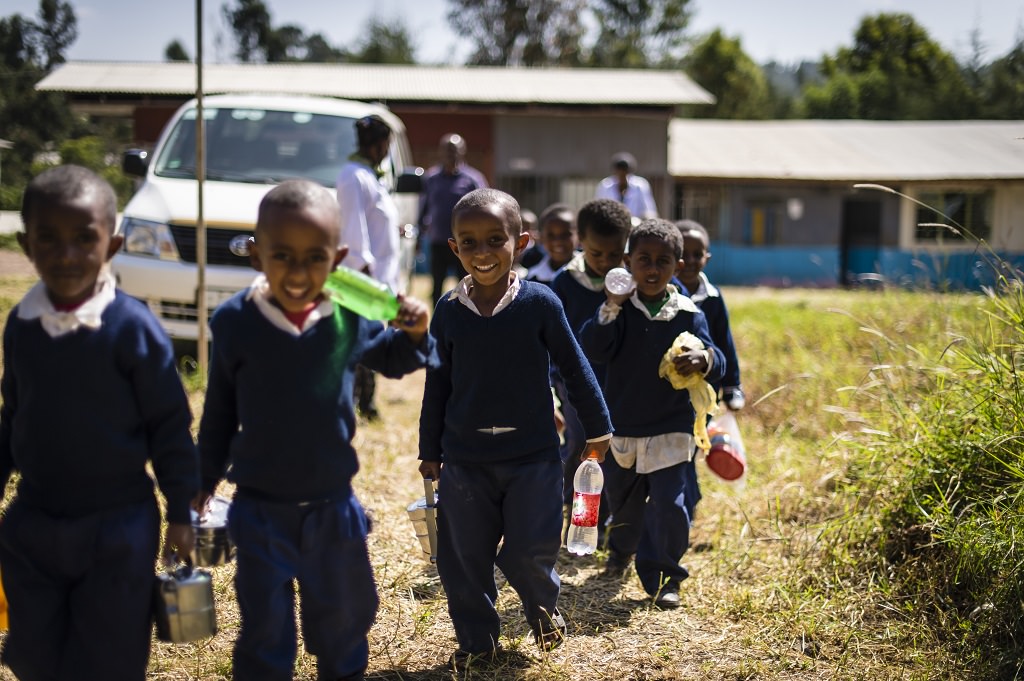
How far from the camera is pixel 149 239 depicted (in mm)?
7215

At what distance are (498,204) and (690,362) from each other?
1.13 m

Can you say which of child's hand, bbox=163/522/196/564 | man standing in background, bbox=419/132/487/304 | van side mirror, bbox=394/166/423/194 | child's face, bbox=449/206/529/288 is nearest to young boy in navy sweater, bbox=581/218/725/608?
child's face, bbox=449/206/529/288

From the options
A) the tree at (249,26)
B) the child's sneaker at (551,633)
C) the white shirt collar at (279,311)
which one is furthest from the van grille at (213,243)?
the tree at (249,26)

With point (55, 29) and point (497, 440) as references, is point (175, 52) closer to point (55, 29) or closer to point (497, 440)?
point (55, 29)

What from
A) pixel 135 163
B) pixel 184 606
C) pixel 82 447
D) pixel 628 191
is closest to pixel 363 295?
pixel 82 447

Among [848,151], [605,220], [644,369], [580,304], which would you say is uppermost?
[848,151]

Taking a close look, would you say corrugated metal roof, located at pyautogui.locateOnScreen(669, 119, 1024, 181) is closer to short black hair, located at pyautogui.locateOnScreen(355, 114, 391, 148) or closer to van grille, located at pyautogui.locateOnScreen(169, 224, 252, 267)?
van grille, located at pyautogui.locateOnScreen(169, 224, 252, 267)

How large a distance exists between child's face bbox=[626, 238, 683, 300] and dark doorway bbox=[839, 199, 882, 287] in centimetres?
1983

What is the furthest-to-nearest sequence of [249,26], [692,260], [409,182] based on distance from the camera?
[249,26] → [409,182] → [692,260]

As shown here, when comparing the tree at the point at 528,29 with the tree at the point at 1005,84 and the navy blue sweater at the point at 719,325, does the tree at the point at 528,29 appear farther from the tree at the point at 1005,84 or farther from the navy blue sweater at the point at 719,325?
the navy blue sweater at the point at 719,325

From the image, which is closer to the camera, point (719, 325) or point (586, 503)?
point (586, 503)

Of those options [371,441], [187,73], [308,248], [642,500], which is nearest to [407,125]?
[187,73]

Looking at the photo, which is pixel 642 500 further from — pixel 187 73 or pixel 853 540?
pixel 187 73

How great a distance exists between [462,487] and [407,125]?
55.2 ft
